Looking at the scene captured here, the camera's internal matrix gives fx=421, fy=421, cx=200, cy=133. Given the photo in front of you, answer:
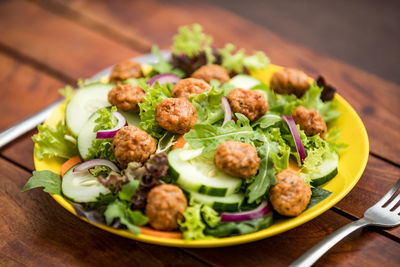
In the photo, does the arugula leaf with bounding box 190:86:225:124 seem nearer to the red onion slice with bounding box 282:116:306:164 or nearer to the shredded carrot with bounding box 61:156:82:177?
the red onion slice with bounding box 282:116:306:164

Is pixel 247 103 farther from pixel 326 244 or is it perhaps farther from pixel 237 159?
pixel 326 244

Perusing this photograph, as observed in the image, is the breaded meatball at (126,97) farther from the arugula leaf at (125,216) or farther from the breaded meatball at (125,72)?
the arugula leaf at (125,216)

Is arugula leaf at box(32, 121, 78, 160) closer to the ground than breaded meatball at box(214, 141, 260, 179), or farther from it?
closer to the ground

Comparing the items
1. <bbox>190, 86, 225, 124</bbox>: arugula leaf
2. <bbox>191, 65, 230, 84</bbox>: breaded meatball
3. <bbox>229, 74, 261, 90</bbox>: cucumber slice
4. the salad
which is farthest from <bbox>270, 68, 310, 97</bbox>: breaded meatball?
<bbox>190, 86, 225, 124</bbox>: arugula leaf

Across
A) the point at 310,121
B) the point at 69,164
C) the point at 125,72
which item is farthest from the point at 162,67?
the point at 310,121

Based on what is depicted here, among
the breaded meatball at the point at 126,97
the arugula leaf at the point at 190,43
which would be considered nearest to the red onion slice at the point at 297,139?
the breaded meatball at the point at 126,97

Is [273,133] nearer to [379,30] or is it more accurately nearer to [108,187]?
[108,187]
